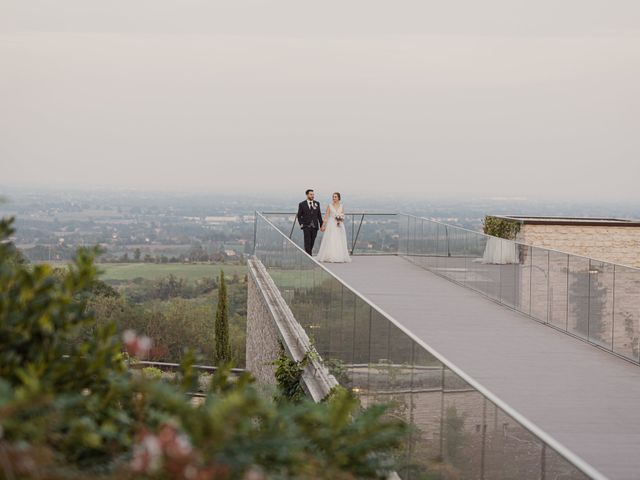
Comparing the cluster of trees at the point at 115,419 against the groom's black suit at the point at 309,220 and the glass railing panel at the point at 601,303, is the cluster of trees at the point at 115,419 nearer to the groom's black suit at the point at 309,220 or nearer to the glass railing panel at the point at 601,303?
the glass railing panel at the point at 601,303

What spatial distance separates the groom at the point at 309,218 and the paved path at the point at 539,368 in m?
4.82

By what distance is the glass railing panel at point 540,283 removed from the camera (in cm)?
1617

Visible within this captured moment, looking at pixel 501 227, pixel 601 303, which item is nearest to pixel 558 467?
pixel 601 303

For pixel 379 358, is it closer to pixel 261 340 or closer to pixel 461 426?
pixel 461 426

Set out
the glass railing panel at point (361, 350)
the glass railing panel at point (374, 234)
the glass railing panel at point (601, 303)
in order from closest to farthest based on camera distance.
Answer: the glass railing panel at point (361, 350) < the glass railing panel at point (601, 303) < the glass railing panel at point (374, 234)

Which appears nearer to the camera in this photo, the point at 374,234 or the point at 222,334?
the point at 374,234

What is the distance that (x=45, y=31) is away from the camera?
10500 cm

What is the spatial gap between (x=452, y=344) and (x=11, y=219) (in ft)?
32.1

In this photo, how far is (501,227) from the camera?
85.6 ft

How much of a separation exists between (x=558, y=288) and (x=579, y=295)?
822mm

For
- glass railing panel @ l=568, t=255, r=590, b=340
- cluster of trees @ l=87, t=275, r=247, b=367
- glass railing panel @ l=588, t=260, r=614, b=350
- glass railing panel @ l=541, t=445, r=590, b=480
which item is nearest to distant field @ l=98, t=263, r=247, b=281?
cluster of trees @ l=87, t=275, r=247, b=367

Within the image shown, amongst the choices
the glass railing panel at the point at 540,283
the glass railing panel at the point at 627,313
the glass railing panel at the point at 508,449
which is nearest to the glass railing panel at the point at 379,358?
the glass railing panel at the point at 508,449

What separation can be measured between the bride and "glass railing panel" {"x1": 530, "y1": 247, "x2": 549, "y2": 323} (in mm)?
9141

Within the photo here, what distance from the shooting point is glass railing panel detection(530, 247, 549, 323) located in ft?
53.1
